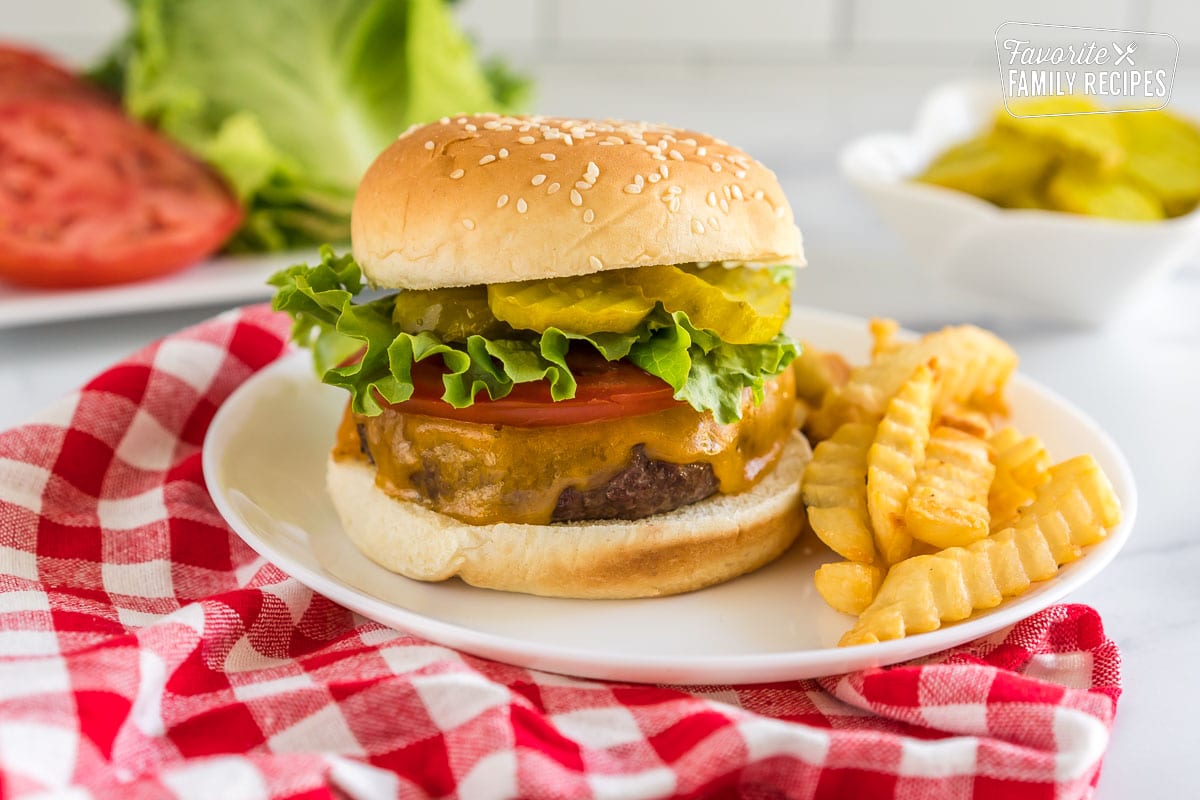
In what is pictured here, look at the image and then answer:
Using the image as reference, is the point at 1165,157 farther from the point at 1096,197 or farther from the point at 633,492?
the point at 633,492

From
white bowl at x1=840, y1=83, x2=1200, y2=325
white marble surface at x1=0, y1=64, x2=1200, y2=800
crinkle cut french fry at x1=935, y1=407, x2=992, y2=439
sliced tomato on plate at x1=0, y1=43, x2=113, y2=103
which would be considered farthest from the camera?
sliced tomato on plate at x1=0, y1=43, x2=113, y2=103

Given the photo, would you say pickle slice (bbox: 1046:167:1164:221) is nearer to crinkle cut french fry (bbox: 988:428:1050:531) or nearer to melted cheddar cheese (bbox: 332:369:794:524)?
crinkle cut french fry (bbox: 988:428:1050:531)

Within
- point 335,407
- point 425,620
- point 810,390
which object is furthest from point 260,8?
point 425,620

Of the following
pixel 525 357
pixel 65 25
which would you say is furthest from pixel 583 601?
pixel 65 25

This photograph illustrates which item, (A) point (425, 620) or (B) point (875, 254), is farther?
(B) point (875, 254)

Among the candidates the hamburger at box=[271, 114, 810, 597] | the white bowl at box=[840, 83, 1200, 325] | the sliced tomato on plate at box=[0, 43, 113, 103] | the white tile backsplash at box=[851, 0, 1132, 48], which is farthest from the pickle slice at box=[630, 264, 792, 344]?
the white tile backsplash at box=[851, 0, 1132, 48]

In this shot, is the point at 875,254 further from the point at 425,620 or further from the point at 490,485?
the point at 425,620

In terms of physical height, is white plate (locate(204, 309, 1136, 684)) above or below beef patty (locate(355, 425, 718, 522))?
below
